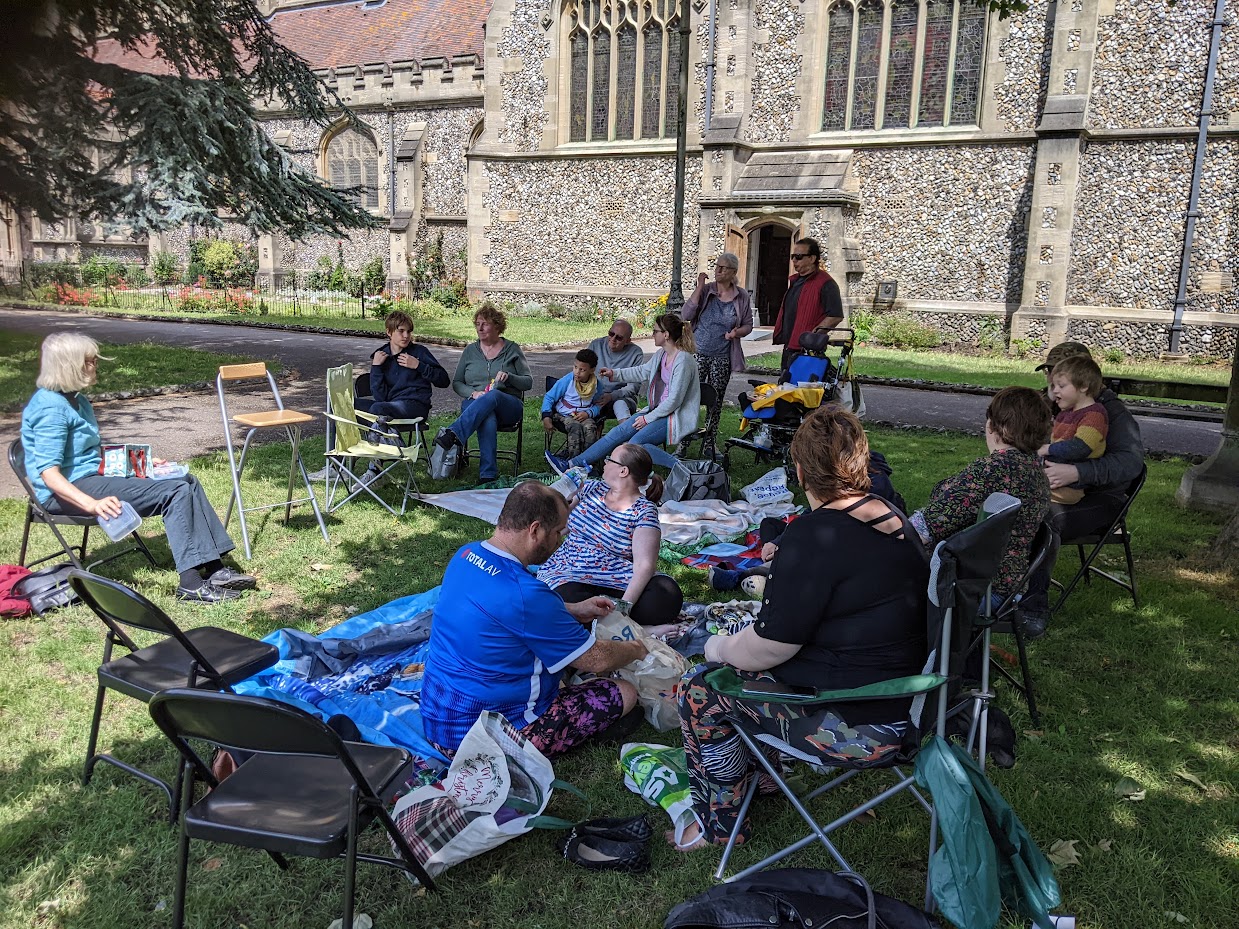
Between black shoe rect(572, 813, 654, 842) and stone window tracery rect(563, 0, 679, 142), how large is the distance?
1999cm

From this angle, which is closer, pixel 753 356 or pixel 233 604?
pixel 233 604

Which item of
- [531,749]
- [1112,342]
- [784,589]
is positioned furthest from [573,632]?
[1112,342]

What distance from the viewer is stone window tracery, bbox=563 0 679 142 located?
2102 cm

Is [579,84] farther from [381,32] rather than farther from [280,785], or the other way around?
[280,785]

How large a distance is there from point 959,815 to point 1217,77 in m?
17.9

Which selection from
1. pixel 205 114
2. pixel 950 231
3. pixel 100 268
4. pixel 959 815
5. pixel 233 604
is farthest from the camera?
pixel 100 268

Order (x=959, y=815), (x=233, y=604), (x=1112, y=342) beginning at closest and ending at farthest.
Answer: (x=959, y=815), (x=233, y=604), (x=1112, y=342)

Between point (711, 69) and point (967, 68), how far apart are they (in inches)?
206

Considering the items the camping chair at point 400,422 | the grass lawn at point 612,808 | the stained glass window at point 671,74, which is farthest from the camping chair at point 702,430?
the stained glass window at point 671,74

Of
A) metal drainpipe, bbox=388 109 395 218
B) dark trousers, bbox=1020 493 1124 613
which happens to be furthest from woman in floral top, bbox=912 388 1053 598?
metal drainpipe, bbox=388 109 395 218

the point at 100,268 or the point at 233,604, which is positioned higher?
the point at 100,268

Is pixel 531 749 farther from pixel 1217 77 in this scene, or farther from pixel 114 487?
pixel 1217 77

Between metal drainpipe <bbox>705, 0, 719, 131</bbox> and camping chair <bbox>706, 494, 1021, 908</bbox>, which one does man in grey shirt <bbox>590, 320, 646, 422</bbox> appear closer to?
camping chair <bbox>706, 494, 1021, 908</bbox>

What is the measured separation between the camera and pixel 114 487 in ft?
15.8
